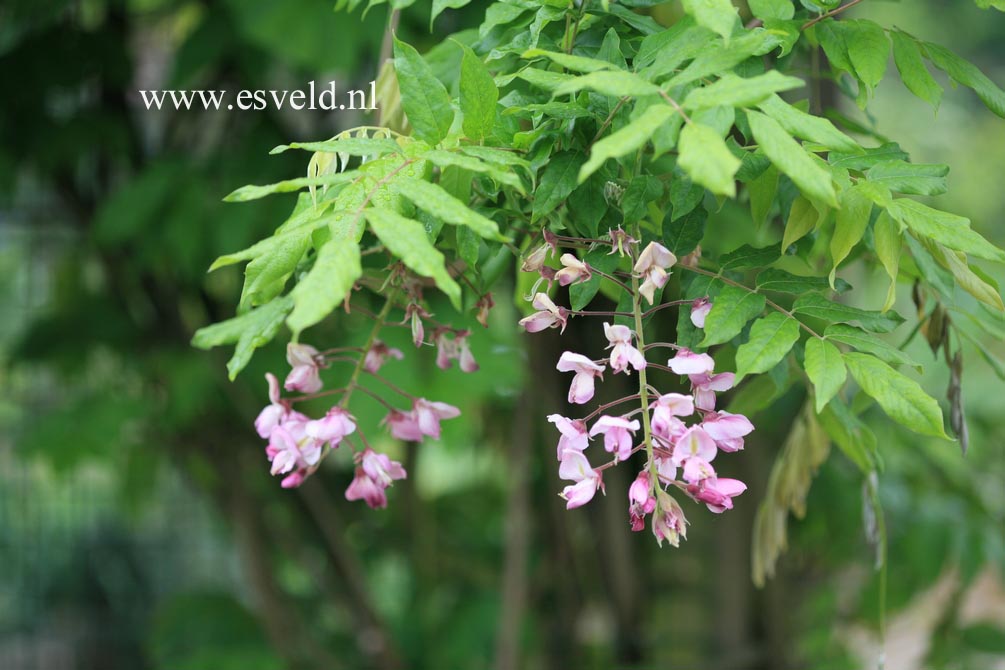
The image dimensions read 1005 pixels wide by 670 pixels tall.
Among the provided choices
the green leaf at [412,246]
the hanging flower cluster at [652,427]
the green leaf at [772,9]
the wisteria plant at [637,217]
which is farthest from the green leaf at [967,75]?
the green leaf at [412,246]

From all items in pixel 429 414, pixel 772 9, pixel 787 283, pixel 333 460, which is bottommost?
pixel 333 460

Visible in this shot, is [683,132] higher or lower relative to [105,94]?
higher

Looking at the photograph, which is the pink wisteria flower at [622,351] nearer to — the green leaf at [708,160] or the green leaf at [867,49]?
the green leaf at [708,160]

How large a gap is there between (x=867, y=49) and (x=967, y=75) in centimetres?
6

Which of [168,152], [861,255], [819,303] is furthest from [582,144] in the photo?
[168,152]

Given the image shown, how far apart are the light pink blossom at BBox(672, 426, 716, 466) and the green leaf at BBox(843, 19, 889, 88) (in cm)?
22

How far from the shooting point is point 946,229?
46 centimetres

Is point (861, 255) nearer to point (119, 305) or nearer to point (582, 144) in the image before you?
point (582, 144)

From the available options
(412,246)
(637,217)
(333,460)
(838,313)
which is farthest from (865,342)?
(333,460)

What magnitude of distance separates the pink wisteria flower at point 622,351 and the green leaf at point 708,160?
0.31 ft

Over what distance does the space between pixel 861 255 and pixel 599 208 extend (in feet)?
0.88

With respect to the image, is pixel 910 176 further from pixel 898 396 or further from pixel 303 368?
pixel 303 368

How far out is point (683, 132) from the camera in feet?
1.26

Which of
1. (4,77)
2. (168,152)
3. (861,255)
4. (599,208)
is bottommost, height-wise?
(168,152)
